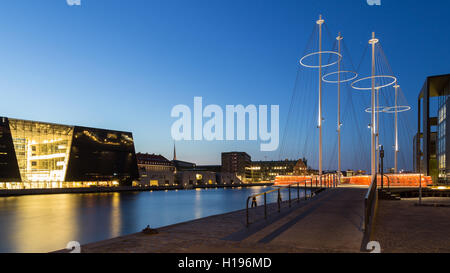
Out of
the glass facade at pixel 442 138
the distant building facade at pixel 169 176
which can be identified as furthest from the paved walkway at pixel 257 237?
the distant building facade at pixel 169 176

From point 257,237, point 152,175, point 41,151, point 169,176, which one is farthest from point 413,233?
point 169,176

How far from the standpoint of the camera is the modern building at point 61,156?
6712cm

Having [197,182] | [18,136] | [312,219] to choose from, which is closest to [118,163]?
[18,136]

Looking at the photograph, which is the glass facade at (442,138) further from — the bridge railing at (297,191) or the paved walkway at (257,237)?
the paved walkway at (257,237)

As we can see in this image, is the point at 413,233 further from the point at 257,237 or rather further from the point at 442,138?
the point at 442,138

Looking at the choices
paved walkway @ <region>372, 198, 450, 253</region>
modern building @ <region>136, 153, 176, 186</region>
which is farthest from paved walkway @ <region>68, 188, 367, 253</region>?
modern building @ <region>136, 153, 176, 186</region>

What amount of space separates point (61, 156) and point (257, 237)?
80.7 meters

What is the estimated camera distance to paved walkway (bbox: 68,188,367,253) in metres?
6.85

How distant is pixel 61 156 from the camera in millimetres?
78625

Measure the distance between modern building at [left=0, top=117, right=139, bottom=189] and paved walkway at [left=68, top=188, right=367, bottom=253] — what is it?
6932 cm

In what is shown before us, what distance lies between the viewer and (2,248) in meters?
18.3

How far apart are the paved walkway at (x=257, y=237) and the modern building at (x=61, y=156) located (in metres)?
69.3
